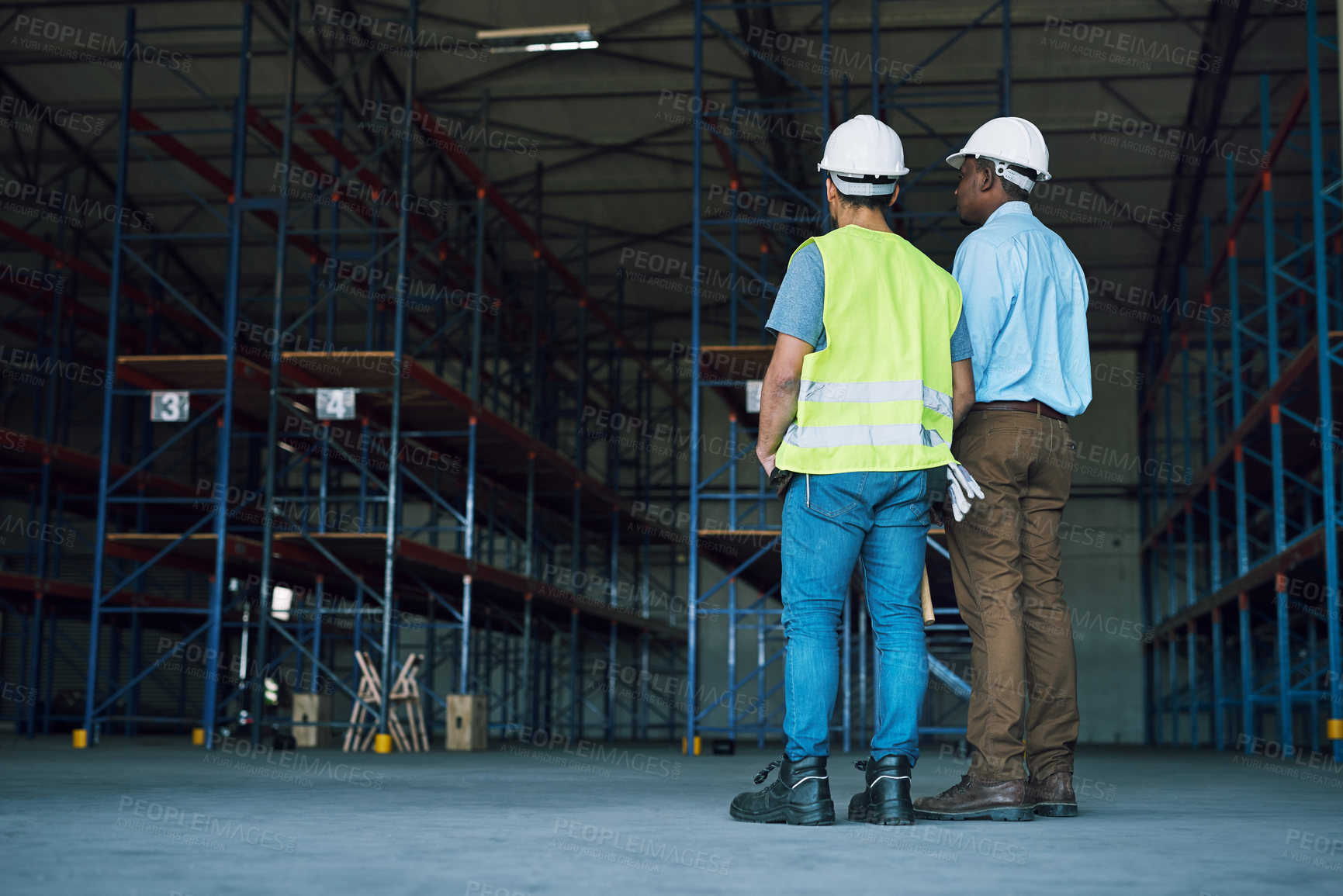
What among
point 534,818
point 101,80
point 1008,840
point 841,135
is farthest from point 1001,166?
point 101,80

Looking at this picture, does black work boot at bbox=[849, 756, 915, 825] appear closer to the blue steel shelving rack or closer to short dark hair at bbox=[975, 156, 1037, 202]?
short dark hair at bbox=[975, 156, 1037, 202]

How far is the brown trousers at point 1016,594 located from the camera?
409 cm

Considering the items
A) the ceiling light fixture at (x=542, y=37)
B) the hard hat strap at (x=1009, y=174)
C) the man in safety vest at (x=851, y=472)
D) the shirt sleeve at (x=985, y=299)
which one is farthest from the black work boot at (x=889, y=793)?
the ceiling light fixture at (x=542, y=37)

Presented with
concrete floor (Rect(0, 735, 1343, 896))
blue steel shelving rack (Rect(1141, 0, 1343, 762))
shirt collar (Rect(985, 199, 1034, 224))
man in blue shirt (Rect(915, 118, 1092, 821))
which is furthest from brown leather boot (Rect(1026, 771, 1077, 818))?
blue steel shelving rack (Rect(1141, 0, 1343, 762))

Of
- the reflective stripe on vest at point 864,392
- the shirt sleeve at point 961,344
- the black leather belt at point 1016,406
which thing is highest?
the shirt sleeve at point 961,344

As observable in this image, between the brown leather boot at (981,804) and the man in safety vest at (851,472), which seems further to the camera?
the brown leather boot at (981,804)

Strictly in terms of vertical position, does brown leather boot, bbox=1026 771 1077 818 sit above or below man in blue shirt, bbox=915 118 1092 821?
below

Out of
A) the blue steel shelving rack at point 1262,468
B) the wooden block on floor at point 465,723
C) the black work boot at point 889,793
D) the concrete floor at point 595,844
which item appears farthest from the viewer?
the wooden block on floor at point 465,723

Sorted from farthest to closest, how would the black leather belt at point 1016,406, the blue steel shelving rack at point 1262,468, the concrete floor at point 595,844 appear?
the blue steel shelving rack at point 1262,468 < the black leather belt at point 1016,406 < the concrete floor at point 595,844

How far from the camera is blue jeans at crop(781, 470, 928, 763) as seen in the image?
12.5ft

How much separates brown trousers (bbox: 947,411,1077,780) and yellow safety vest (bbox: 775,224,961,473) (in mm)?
400

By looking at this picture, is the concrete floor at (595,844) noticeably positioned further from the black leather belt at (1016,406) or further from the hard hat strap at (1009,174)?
the hard hat strap at (1009,174)

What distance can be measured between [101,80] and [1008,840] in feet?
64.3

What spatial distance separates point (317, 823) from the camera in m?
3.68
